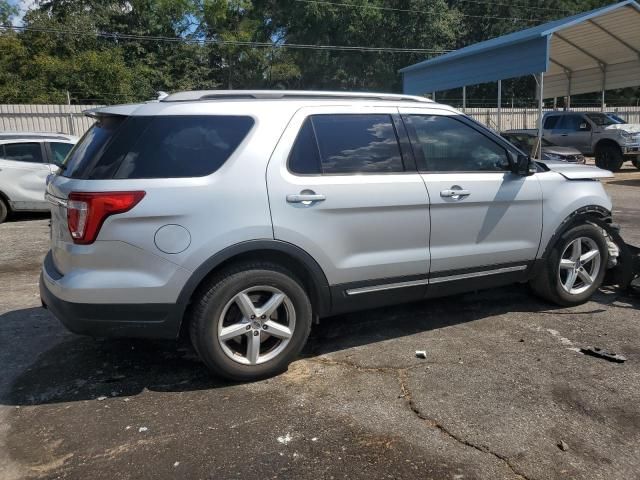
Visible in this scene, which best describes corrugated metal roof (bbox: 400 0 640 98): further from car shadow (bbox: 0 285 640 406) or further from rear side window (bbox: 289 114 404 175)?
rear side window (bbox: 289 114 404 175)

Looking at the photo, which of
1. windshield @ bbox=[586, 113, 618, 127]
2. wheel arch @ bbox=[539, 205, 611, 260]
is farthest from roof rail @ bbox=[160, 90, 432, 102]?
windshield @ bbox=[586, 113, 618, 127]

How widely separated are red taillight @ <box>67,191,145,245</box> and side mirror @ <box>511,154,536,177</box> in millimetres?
2951

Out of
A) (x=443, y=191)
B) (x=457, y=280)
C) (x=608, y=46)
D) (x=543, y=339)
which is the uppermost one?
(x=608, y=46)

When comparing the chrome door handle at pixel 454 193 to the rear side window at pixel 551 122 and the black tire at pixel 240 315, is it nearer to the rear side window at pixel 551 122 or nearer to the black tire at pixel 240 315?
the black tire at pixel 240 315

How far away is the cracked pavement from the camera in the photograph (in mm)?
3016

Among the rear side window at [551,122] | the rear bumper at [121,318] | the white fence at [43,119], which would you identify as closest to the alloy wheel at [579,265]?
the rear bumper at [121,318]

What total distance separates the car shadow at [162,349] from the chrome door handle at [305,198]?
124cm

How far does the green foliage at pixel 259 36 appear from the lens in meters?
31.4

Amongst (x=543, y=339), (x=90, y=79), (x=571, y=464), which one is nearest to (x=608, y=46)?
(x=543, y=339)

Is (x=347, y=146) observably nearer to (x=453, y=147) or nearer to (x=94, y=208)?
(x=453, y=147)

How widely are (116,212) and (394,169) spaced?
196 cm

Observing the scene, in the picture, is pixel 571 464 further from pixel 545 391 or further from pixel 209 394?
pixel 209 394

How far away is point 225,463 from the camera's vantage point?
3.02m

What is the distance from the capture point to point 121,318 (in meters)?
3.55
